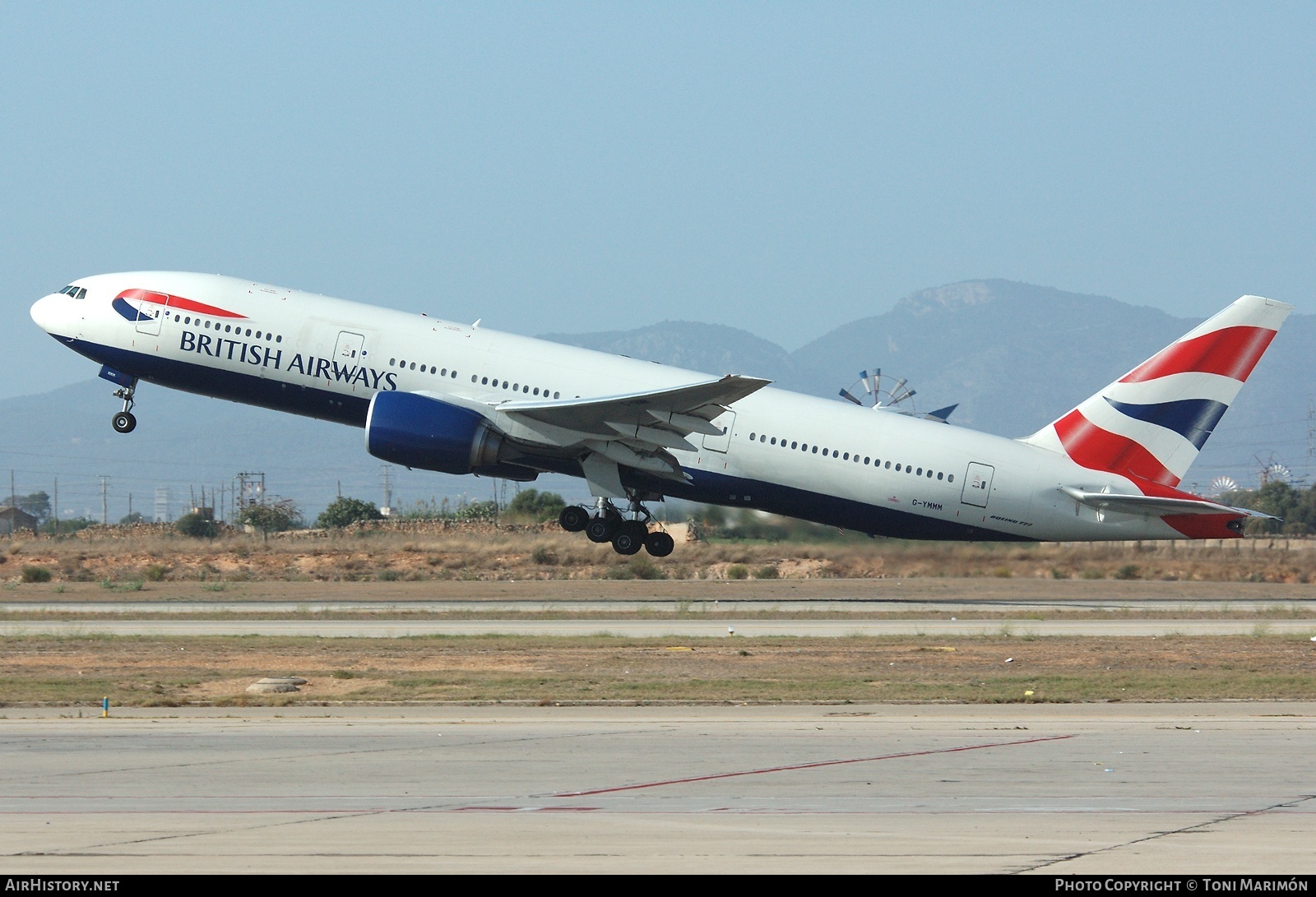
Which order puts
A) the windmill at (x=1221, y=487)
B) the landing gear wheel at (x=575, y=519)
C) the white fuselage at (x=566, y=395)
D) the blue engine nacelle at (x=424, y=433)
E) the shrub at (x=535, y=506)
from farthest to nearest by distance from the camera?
1. the windmill at (x=1221, y=487)
2. the shrub at (x=535, y=506)
3. the landing gear wheel at (x=575, y=519)
4. the white fuselage at (x=566, y=395)
5. the blue engine nacelle at (x=424, y=433)

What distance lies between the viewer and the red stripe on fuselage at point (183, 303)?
36.2 metres

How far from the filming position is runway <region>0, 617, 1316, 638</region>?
99.2 feet

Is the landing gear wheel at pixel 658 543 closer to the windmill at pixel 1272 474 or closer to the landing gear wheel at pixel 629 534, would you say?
the landing gear wheel at pixel 629 534

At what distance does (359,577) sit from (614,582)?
35.5ft

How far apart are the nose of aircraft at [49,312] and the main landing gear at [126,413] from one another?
237 centimetres

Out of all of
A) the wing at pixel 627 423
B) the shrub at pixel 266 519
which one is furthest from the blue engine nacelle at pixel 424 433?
the shrub at pixel 266 519

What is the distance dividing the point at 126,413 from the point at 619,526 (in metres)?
13.5

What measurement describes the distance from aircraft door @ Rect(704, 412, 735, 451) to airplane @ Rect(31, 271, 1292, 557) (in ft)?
0.15

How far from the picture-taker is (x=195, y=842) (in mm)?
10727

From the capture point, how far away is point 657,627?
31.7 meters

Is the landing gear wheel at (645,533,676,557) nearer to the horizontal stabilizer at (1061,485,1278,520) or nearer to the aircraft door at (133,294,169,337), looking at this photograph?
the horizontal stabilizer at (1061,485,1278,520)

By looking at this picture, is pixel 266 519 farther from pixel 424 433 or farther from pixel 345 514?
pixel 424 433
